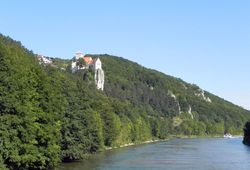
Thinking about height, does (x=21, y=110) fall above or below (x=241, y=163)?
above

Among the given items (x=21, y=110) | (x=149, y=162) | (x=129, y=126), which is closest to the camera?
(x=21, y=110)

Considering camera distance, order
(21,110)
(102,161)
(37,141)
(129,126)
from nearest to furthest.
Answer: (21,110) < (37,141) < (102,161) < (129,126)

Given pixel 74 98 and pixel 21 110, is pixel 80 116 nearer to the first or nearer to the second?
pixel 74 98

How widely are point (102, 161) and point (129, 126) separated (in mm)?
64481

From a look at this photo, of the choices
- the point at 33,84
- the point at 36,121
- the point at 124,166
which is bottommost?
the point at 124,166

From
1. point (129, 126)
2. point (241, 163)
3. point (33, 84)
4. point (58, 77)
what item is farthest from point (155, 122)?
point (33, 84)

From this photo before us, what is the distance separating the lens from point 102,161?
83562mm

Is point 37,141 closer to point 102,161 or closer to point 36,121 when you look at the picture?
point 36,121

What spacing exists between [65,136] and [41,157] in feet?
60.5

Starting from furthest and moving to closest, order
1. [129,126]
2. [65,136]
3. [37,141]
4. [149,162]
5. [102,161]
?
[129,126] < [149,162] < [102,161] < [65,136] < [37,141]

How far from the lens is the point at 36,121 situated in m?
62.3

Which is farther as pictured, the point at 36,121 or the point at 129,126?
the point at 129,126

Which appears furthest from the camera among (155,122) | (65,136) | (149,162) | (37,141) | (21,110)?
(155,122)

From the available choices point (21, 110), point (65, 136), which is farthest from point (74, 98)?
point (21, 110)
